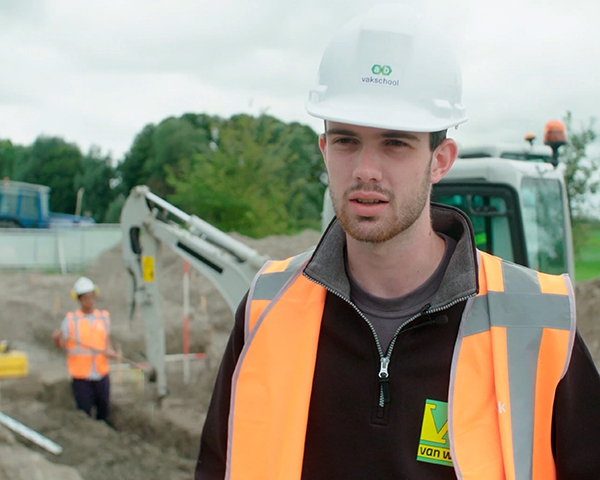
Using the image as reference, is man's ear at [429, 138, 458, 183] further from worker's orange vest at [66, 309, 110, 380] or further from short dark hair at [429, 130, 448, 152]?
worker's orange vest at [66, 309, 110, 380]

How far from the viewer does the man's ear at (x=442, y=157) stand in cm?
180

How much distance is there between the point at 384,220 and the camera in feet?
5.64

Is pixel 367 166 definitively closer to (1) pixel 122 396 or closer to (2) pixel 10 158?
(1) pixel 122 396

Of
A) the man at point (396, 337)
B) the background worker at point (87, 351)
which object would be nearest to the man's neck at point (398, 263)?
the man at point (396, 337)

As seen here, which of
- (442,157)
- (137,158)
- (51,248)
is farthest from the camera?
(137,158)

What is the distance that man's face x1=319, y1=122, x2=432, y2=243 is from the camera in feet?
5.60

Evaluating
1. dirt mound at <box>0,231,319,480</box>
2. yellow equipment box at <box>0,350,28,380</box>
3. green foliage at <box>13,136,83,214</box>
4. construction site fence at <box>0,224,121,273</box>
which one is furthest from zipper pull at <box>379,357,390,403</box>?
green foliage at <box>13,136,83,214</box>

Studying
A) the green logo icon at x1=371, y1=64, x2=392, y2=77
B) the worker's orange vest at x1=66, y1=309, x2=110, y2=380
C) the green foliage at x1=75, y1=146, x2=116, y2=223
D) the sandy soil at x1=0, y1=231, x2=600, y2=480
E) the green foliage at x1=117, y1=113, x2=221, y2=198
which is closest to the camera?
the green logo icon at x1=371, y1=64, x2=392, y2=77

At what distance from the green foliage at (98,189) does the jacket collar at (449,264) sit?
4968 cm

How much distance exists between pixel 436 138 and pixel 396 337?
1.67 feet

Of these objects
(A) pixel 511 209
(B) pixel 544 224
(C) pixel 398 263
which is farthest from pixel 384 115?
(B) pixel 544 224

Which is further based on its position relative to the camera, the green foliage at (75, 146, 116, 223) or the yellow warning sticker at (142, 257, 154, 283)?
the green foliage at (75, 146, 116, 223)

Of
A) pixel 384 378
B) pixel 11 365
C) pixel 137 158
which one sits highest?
pixel 137 158

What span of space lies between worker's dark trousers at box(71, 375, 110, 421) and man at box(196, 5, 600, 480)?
6.72 meters
